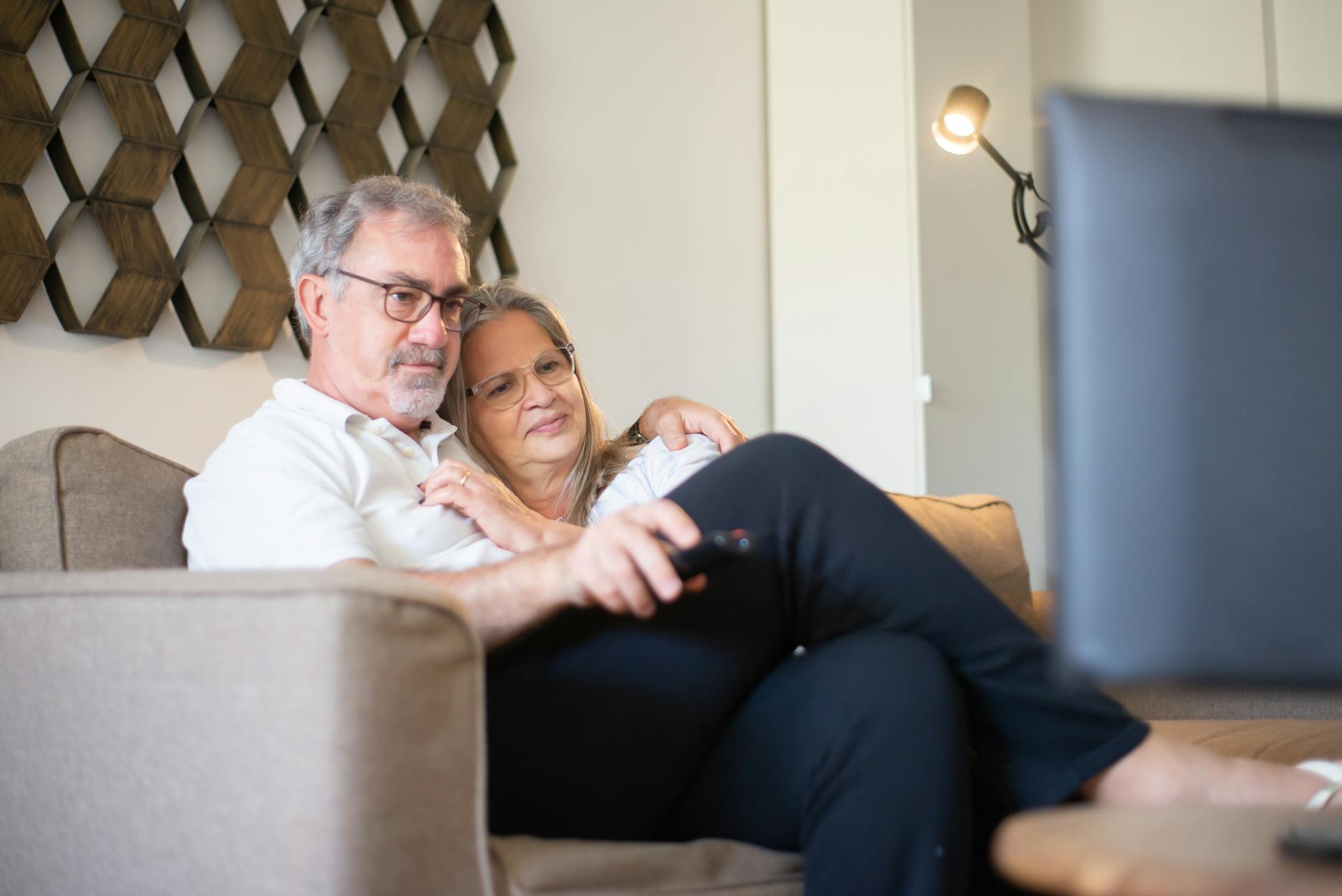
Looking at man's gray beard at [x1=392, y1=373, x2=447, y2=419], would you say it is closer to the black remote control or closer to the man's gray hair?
the man's gray hair

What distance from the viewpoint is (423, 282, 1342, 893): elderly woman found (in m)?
1.04

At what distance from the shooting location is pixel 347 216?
1.79 metres

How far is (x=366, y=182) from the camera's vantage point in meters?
1.81

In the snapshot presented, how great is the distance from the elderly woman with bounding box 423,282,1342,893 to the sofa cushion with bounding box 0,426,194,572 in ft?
1.70

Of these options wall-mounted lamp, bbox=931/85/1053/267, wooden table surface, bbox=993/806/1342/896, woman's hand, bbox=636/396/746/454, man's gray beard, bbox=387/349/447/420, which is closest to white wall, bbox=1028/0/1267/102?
wall-mounted lamp, bbox=931/85/1053/267

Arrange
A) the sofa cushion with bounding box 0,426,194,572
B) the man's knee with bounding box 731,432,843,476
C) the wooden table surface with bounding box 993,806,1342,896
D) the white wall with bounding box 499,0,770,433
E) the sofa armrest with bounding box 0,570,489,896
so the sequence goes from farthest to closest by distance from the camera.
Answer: the white wall with bounding box 499,0,770,433
the sofa cushion with bounding box 0,426,194,572
the man's knee with bounding box 731,432,843,476
the sofa armrest with bounding box 0,570,489,896
the wooden table surface with bounding box 993,806,1342,896

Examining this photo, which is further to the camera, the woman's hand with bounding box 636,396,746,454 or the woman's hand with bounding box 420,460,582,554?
the woman's hand with bounding box 636,396,746,454

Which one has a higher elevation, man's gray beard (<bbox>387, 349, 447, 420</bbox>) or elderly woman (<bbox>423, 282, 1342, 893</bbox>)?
man's gray beard (<bbox>387, 349, 447, 420</bbox>)

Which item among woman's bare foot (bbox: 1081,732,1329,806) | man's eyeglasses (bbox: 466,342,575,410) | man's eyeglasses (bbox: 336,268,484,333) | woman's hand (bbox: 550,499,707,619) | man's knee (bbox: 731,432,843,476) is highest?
man's eyeglasses (bbox: 336,268,484,333)

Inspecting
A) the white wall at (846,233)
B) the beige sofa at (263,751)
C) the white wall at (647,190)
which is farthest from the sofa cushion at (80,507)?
the white wall at (846,233)

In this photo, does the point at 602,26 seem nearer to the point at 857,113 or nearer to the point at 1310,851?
the point at 857,113

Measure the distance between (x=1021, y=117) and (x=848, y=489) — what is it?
8.21 feet

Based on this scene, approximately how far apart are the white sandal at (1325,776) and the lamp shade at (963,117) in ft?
5.18

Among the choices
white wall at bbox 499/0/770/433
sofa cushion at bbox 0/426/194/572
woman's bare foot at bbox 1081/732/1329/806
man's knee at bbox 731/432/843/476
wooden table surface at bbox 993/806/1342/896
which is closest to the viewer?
wooden table surface at bbox 993/806/1342/896
